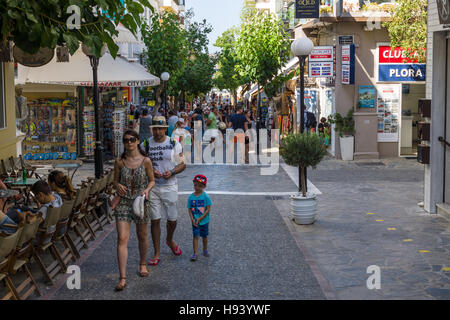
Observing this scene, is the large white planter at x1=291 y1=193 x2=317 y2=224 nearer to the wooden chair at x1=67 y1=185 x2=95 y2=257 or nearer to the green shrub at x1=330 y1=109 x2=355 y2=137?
the wooden chair at x1=67 y1=185 x2=95 y2=257

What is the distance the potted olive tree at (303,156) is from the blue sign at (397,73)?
11.6m

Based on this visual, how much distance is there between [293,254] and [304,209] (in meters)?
2.25

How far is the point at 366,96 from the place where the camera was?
2288 cm

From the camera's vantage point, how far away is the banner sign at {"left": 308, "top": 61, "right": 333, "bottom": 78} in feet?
75.3

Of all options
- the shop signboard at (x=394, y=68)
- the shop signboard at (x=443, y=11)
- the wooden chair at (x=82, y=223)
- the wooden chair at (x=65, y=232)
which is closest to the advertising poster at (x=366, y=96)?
the shop signboard at (x=394, y=68)

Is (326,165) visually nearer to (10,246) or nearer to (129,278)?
(129,278)

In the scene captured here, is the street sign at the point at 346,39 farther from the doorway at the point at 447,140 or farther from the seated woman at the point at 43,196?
the seated woman at the point at 43,196

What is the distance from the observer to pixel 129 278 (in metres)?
8.30

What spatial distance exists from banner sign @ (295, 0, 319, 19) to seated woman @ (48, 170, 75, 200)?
1480 centimetres

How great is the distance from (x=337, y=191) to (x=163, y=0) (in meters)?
52.8

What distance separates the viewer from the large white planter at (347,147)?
2259 centimetres

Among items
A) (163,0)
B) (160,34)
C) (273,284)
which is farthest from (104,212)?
(163,0)

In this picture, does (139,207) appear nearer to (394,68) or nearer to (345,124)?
(345,124)

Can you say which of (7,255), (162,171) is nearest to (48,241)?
(7,255)
